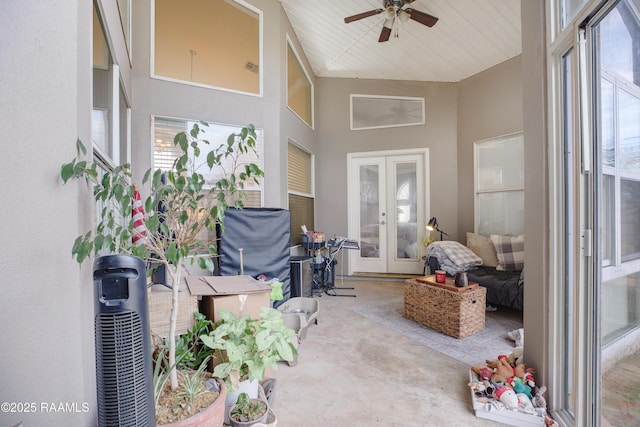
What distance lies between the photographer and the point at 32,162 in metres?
0.96

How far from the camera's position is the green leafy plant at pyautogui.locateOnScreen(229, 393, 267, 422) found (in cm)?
148

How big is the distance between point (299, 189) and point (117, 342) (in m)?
4.18

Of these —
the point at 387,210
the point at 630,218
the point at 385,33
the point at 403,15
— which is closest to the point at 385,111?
the point at 387,210

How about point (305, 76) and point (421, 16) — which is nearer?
point (421, 16)

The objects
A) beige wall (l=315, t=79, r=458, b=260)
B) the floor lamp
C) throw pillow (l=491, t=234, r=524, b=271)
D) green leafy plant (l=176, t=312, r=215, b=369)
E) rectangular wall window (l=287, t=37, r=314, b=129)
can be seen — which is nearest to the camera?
green leafy plant (l=176, t=312, r=215, b=369)

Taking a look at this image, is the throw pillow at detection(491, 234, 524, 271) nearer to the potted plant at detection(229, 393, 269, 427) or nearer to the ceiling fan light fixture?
the ceiling fan light fixture

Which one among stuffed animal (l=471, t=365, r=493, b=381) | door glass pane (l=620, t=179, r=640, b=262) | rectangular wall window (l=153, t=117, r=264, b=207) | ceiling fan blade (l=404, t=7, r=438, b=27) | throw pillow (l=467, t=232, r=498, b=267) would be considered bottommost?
stuffed animal (l=471, t=365, r=493, b=381)

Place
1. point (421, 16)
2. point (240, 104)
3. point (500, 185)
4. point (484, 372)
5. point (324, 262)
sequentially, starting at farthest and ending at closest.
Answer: point (324, 262), point (500, 185), point (240, 104), point (421, 16), point (484, 372)

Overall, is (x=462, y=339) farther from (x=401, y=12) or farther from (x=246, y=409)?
(x=401, y=12)

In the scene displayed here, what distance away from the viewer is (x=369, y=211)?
562 centimetres

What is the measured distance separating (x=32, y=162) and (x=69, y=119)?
19 centimetres

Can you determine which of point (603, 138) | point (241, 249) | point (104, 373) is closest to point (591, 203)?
point (603, 138)

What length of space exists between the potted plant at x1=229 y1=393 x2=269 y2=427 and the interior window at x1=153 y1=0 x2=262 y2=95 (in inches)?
129

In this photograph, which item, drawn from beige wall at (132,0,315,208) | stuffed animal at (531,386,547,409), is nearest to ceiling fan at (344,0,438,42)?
beige wall at (132,0,315,208)
